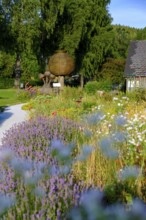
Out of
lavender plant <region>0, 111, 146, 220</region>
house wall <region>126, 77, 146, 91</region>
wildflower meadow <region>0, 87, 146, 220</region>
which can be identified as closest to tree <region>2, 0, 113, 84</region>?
house wall <region>126, 77, 146, 91</region>

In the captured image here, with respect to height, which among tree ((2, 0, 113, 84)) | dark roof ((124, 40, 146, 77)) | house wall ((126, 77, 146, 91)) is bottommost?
house wall ((126, 77, 146, 91))

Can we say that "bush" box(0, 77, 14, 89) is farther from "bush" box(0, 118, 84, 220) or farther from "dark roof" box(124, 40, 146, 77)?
"bush" box(0, 118, 84, 220)

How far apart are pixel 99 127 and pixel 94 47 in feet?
114

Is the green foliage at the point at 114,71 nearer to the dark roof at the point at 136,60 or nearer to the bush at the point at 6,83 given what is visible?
the dark roof at the point at 136,60

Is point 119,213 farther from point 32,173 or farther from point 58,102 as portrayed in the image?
point 58,102

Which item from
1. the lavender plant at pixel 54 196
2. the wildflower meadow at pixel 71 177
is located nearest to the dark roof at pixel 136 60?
the wildflower meadow at pixel 71 177

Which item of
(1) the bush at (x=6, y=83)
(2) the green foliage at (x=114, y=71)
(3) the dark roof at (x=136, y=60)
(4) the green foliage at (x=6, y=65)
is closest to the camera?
(3) the dark roof at (x=136, y=60)

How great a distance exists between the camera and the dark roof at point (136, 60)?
31047mm

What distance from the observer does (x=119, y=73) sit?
3800 cm

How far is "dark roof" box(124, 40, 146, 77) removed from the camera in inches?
1222

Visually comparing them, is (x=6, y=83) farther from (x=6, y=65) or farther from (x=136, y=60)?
(x=136, y=60)

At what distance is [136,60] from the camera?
106ft

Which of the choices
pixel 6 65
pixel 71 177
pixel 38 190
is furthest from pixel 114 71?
pixel 38 190

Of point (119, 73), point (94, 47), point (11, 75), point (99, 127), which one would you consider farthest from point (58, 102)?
point (11, 75)
